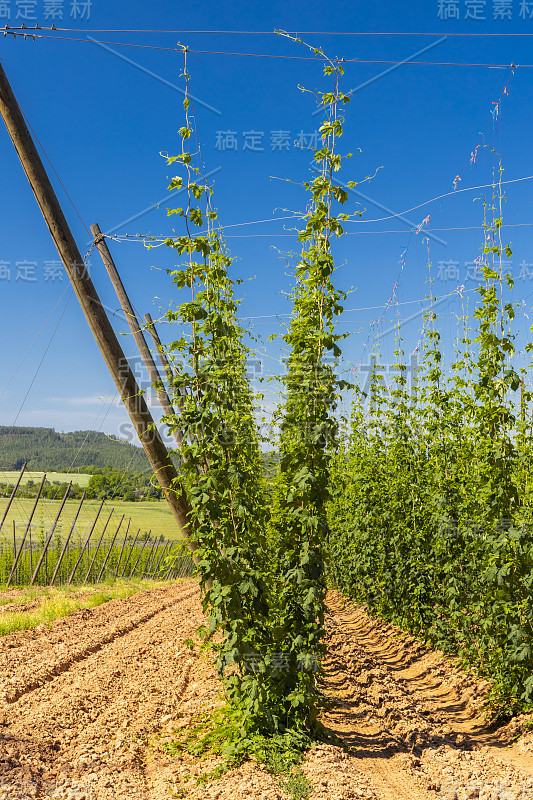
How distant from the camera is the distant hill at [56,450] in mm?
17391

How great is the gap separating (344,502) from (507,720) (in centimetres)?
632

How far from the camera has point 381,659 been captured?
27.8 feet

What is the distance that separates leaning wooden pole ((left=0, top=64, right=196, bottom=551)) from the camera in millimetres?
4941

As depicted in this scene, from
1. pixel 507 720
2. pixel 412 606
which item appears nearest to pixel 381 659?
pixel 412 606

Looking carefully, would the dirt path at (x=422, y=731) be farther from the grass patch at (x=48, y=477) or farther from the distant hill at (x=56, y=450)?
the grass patch at (x=48, y=477)

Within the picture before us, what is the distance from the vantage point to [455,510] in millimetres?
7297

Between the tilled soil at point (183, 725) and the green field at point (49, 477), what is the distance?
8.05 meters

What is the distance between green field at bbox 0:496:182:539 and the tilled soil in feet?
15.1

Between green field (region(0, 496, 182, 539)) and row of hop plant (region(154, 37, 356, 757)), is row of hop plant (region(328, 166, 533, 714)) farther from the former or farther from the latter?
green field (region(0, 496, 182, 539))

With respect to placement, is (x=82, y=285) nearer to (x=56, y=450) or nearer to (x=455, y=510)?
(x=455, y=510)

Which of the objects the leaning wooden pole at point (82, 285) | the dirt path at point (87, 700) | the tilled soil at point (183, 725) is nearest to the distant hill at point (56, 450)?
the dirt path at point (87, 700)

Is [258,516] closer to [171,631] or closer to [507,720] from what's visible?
[507,720]

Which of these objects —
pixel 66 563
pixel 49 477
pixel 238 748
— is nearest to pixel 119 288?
pixel 238 748

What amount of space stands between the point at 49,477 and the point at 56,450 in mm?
6031
